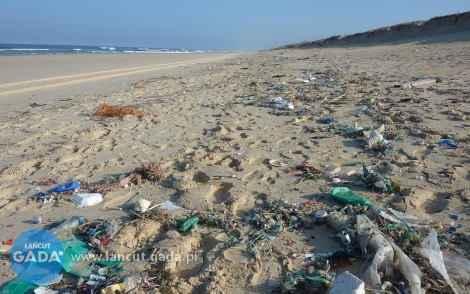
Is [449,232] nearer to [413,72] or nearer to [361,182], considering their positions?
[361,182]

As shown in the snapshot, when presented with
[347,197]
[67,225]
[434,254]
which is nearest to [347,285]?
[434,254]

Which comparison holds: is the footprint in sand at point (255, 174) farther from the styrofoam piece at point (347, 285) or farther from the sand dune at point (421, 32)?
the sand dune at point (421, 32)

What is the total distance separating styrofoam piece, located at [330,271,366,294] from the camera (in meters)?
1.53

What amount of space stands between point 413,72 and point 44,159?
832 cm

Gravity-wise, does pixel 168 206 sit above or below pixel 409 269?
below

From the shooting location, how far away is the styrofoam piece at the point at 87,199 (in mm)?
2834

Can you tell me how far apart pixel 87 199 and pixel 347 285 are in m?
2.28

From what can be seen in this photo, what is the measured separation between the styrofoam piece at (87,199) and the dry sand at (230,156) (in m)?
0.07

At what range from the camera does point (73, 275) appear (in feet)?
6.55

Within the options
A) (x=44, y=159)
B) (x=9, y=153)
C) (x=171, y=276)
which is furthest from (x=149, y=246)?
(x=9, y=153)

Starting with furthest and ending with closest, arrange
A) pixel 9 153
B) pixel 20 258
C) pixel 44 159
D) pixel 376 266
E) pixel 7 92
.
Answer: pixel 7 92 < pixel 9 153 < pixel 44 159 < pixel 20 258 < pixel 376 266

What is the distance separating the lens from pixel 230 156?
12.1ft

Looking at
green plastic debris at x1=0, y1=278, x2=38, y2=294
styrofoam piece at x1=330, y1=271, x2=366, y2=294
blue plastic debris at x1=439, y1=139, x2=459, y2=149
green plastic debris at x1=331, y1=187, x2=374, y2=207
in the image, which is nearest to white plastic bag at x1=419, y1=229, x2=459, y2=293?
styrofoam piece at x1=330, y1=271, x2=366, y2=294

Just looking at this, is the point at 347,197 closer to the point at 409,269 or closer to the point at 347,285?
the point at 409,269
